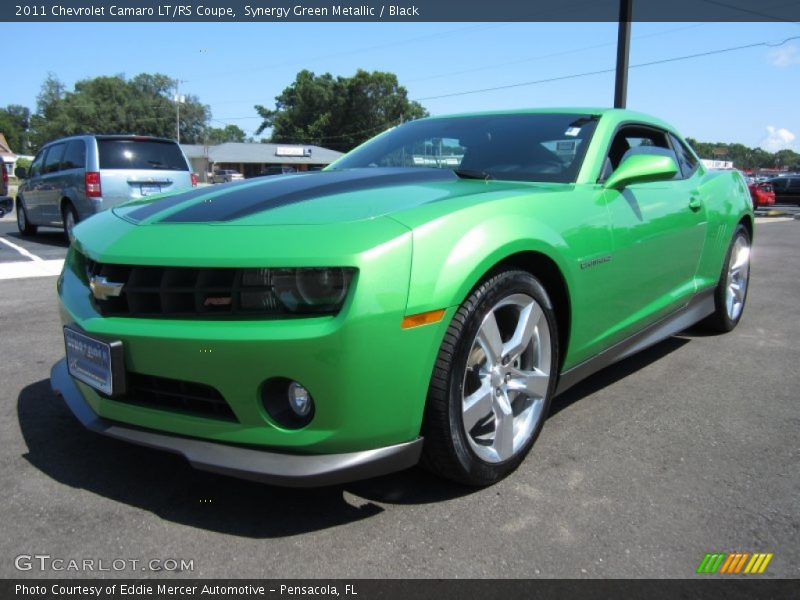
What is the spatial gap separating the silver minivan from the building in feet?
215

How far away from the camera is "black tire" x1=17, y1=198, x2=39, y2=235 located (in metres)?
11.1

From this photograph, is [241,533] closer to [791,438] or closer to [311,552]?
[311,552]

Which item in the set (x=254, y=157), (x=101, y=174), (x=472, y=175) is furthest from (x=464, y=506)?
(x=254, y=157)

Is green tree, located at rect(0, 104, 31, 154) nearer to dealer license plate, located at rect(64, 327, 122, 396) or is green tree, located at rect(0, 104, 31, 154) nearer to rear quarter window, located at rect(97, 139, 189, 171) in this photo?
rear quarter window, located at rect(97, 139, 189, 171)

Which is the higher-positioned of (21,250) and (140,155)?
(140,155)

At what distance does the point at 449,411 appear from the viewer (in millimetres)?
2033

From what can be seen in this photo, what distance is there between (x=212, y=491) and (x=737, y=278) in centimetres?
400

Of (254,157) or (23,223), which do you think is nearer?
(23,223)

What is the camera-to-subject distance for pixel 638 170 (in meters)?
2.86

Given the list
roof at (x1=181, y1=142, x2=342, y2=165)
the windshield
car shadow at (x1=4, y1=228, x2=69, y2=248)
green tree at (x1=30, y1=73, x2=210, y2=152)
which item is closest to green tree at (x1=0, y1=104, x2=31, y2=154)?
green tree at (x1=30, y1=73, x2=210, y2=152)

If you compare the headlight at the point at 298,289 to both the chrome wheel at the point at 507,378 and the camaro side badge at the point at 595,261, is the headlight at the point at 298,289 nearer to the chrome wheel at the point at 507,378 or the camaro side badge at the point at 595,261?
the chrome wheel at the point at 507,378

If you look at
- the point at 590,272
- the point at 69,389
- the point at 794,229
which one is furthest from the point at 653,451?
the point at 794,229
